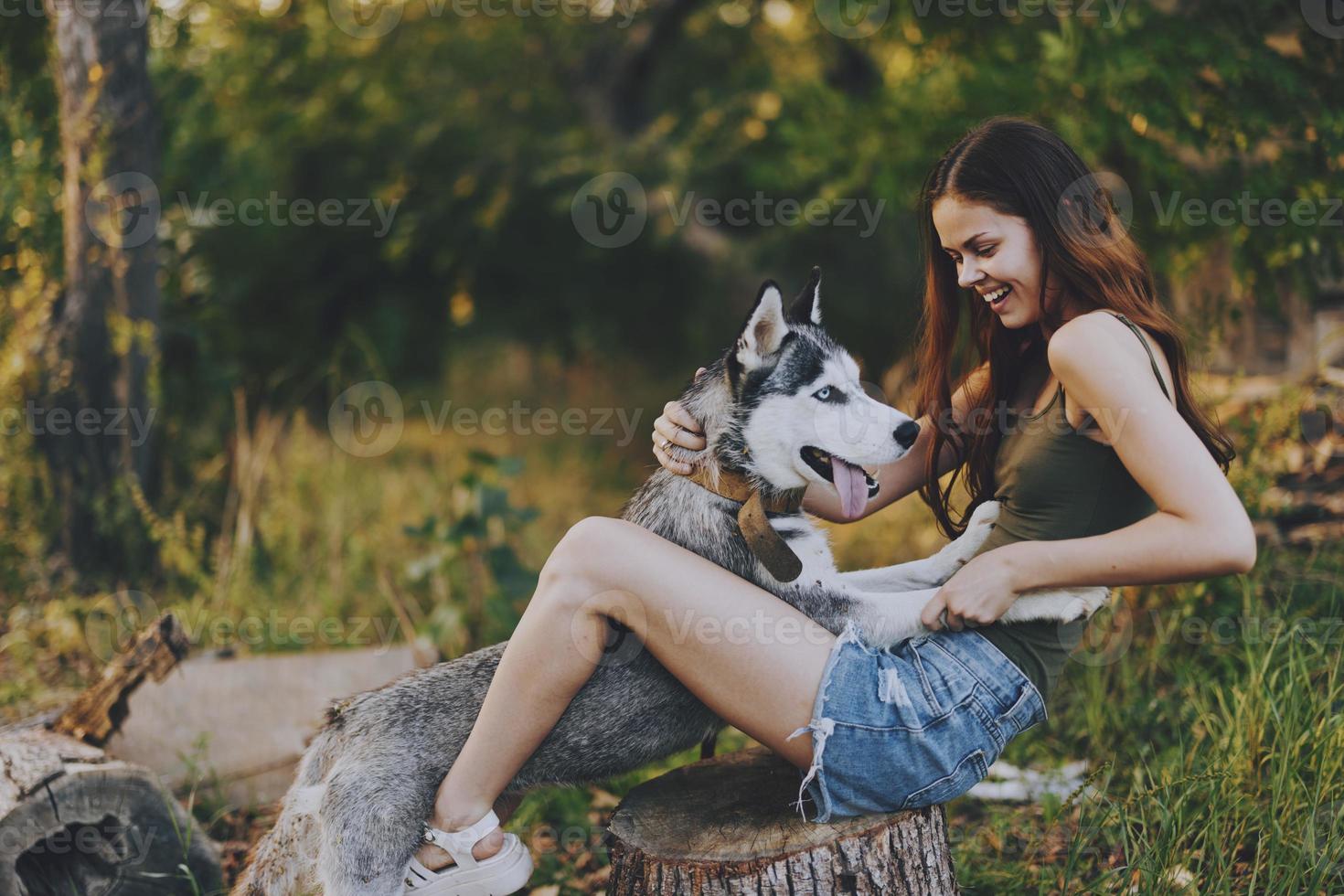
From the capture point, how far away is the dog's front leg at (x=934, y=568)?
8.04 feet

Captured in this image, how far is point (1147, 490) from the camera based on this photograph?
1.97 metres

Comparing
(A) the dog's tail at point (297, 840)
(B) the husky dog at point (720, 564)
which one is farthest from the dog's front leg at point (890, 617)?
(A) the dog's tail at point (297, 840)

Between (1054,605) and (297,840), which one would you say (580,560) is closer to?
(297,840)

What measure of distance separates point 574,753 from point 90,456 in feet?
11.2

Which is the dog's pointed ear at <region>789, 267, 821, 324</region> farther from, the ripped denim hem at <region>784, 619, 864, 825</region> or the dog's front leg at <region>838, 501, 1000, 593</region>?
the ripped denim hem at <region>784, 619, 864, 825</region>

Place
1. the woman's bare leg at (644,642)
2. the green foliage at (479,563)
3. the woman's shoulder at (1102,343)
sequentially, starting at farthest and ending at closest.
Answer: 1. the green foliage at (479,563)
2. the woman's bare leg at (644,642)
3. the woman's shoulder at (1102,343)

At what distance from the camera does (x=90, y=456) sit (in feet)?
14.7

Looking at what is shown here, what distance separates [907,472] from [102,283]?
3813 mm

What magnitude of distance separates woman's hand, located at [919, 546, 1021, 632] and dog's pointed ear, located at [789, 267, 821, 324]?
3.00 feet

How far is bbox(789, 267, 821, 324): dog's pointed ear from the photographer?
106 inches

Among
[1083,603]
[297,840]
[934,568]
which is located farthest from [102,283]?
[1083,603]

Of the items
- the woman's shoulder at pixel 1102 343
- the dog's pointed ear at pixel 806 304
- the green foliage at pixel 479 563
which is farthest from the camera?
the green foliage at pixel 479 563

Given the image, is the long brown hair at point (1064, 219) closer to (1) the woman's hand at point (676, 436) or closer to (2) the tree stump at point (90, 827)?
(1) the woman's hand at point (676, 436)

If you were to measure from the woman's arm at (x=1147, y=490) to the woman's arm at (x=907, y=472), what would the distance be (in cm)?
56
